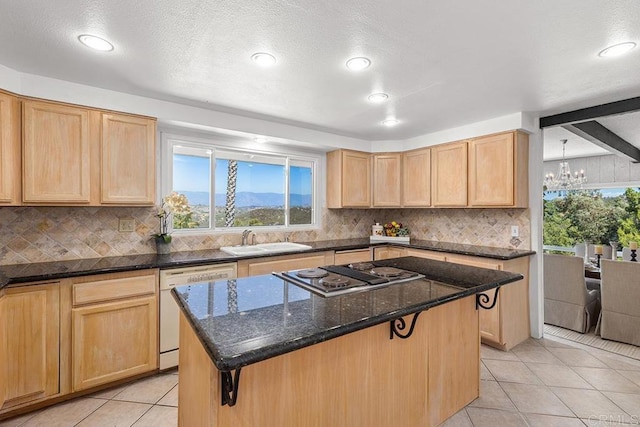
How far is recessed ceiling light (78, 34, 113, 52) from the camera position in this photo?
1752 mm

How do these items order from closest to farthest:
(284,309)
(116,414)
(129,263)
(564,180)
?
(284,309)
(116,414)
(129,263)
(564,180)

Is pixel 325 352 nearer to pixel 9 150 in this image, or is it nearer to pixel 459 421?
pixel 459 421

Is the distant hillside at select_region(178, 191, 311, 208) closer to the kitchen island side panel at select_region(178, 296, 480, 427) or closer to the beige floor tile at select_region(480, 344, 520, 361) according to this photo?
the kitchen island side panel at select_region(178, 296, 480, 427)

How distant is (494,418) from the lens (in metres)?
2.02

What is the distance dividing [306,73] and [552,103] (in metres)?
2.33

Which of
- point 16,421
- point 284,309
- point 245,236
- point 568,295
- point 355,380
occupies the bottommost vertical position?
point 16,421

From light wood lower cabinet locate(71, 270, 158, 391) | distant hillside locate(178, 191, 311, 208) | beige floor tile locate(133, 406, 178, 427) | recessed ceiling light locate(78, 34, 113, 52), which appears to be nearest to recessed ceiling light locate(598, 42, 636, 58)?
recessed ceiling light locate(78, 34, 113, 52)

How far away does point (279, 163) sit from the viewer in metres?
4.08

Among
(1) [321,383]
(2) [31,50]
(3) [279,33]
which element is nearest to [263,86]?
(3) [279,33]

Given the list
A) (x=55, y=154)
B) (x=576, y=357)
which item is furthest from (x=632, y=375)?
(x=55, y=154)

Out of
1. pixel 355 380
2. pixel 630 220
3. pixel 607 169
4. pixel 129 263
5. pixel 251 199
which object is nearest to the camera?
pixel 355 380

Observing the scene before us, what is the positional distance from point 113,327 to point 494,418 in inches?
109

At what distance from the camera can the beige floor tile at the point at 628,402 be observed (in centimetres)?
208

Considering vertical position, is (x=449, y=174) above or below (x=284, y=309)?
above
